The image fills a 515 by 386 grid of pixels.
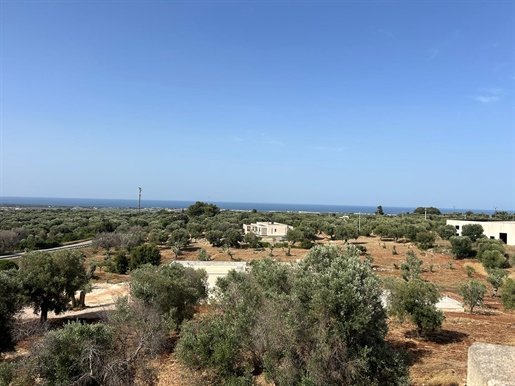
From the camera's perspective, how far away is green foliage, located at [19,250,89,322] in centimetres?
1817

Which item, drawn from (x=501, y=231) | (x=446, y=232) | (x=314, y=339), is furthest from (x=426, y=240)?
(x=314, y=339)

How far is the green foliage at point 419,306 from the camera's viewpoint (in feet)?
50.9

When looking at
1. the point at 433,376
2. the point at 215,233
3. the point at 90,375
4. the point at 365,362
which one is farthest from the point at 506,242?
the point at 90,375

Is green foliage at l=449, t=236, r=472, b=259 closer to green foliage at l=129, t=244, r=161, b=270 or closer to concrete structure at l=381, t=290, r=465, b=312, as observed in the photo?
concrete structure at l=381, t=290, r=465, b=312

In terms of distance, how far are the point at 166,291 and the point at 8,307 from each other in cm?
667

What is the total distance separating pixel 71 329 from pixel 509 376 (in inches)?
470

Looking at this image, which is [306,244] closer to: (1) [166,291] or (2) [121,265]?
(2) [121,265]

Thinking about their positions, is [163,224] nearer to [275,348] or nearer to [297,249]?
[297,249]

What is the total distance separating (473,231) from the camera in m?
50.4

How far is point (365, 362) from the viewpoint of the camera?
9.01m

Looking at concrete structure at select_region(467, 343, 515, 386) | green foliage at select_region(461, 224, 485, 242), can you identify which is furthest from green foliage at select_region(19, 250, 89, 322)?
green foliage at select_region(461, 224, 485, 242)

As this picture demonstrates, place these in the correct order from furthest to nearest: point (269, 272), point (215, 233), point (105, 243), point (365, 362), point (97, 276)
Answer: point (215, 233)
point (105, 243)
point (97, 276)
point (269, 272)
point (365, 362)

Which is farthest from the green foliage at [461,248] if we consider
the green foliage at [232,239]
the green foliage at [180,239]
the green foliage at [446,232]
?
the green foliage at [180,239]

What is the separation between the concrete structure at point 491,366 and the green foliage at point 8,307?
54.9 feet
